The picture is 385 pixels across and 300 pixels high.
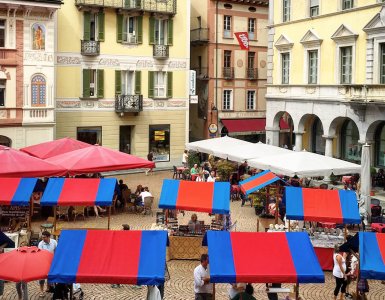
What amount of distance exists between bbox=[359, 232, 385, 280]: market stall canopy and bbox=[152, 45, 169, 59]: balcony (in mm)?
27666

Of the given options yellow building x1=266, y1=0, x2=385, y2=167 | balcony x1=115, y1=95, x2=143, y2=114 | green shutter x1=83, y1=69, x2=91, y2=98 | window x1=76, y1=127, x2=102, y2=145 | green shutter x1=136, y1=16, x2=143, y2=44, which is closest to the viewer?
yellow building x1=266, y1=0, x2=385, y2=167

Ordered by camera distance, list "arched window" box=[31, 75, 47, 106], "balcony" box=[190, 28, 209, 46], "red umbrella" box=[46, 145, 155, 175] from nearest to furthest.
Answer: "red umbrella" box=[46, 145, 155, 175]
"arched window" box=[31, 75, 47, 106]
"balcony" box=[190, 28, 209, 46]

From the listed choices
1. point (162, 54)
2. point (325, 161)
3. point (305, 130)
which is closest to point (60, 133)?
point (162, 54)

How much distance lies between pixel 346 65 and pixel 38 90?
671 inches

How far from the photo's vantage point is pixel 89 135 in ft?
120

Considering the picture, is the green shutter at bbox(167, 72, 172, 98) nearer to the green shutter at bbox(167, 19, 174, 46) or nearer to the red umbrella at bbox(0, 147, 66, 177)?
the green shutter at bbox(167, 19, 174, 46)

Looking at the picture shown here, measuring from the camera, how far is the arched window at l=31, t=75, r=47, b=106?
3172 centimetres

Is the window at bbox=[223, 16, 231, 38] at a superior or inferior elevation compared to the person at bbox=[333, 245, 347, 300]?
superior

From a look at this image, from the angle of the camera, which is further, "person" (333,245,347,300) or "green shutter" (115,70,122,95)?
"green shutter" (115,70,122,95)

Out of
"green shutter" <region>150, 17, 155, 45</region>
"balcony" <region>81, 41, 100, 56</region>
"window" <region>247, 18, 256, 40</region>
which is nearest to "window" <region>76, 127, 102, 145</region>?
"balcony" <region>81, 41, 100, 56</region>

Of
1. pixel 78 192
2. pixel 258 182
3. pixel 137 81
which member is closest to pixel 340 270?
pixel 258 182

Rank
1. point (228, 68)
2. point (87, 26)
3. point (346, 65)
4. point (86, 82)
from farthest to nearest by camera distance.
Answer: point (228, 68) < point (86, 82) < point (87, 26) < point (346, 65)

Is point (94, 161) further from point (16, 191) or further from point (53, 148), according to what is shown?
point (16, 191)

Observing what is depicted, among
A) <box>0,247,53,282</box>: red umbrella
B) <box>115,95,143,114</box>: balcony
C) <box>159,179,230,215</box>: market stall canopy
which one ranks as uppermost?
<box>115,95,143,114</box>: balcony
